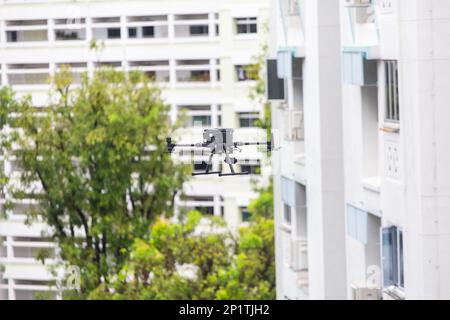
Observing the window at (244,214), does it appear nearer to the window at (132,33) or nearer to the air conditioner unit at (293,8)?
the window at (132,33)

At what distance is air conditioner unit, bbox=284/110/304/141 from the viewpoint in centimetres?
575

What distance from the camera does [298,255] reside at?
5.93 m

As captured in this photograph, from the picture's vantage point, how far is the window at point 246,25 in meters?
8.88

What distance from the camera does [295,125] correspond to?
18.9 feet

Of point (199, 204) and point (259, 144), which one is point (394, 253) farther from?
point (199, 204)

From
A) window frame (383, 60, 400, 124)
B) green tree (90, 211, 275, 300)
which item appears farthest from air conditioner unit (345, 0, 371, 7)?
green tree (90, 211, 275, 300)

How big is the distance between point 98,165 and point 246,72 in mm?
1104

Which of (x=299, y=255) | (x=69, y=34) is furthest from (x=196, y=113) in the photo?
(x=299, y=255)

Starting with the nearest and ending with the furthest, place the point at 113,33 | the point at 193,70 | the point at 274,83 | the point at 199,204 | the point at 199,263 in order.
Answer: the point at 274,83 < the point at 199,263 < the point at 199,204 < the point at 113,33 < the point at 193,70

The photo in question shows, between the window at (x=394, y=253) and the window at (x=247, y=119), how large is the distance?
13.7 feet

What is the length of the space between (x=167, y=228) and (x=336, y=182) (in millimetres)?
2395
